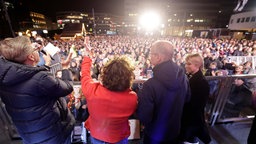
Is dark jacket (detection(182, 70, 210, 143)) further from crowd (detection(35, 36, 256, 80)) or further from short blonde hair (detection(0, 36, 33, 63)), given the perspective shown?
short blonde hair (detection(0, 36, 33, 63))

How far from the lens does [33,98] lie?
1679 millimetres

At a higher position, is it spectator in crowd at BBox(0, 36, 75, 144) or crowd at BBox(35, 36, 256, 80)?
spectator in crowd at BBox(0, 36, 75, 144)

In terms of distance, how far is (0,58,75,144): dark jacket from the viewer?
1.54 m

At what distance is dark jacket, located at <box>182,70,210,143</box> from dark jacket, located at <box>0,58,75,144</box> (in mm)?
1783

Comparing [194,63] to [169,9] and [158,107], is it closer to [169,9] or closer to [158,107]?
[158,107]

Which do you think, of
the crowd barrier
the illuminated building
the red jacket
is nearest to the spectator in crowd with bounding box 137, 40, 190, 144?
the red jacket

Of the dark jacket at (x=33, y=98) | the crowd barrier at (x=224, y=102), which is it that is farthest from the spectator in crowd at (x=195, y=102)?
the dark jacket at (x=33, y=98)

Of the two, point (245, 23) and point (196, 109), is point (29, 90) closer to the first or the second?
point (196, 109)

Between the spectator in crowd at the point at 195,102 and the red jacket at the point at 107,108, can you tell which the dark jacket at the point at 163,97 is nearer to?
the red jacket at the point at 107,108

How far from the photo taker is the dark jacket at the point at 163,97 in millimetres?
1780

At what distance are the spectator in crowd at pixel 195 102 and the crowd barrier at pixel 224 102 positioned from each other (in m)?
1.05

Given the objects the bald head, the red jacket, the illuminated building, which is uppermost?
the illuminated building

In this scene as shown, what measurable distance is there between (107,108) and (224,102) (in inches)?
137

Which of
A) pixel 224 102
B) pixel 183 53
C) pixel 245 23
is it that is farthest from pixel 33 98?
pixel 245 23
